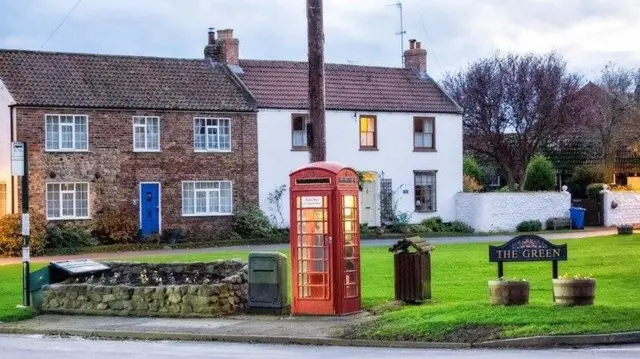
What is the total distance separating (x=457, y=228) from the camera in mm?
50906

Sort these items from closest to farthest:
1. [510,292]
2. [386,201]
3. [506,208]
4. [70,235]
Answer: [510,292]
[70,235]
[386,201]
[506,208]

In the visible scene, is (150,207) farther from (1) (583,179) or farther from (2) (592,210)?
(1) (583,179)

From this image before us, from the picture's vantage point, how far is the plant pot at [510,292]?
1759 centimetres

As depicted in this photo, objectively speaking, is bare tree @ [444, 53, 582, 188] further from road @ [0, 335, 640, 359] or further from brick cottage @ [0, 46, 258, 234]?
road @ [0, 335, 640, 359]

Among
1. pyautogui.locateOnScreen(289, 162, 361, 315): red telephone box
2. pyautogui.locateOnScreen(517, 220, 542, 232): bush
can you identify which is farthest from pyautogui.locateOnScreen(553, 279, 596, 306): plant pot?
pyautogui.locateOnScreen(517, 220, 542, 232): bush

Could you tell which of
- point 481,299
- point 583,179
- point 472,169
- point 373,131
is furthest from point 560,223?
point 481,299

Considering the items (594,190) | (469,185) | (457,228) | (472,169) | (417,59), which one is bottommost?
(457,228)

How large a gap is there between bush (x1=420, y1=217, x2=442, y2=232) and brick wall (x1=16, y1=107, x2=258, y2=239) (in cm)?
827

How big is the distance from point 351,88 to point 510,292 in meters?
33.6

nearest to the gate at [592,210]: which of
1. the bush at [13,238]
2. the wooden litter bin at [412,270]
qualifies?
the bush at [13,238]

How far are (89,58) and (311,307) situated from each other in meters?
28.1

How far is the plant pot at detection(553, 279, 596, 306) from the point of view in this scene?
56.6 ft

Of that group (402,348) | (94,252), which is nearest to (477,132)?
(94,252)

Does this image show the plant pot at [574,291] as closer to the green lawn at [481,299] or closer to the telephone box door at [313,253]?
the green lawn at [481,299]
